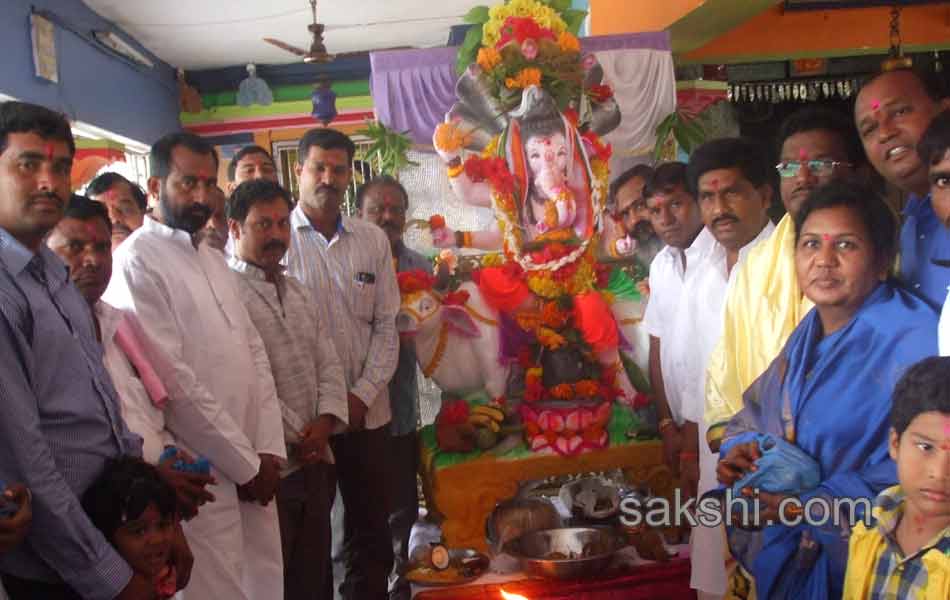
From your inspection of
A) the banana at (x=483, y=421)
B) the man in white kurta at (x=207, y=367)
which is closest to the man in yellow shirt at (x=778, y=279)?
the banana at (x=483, y=421)

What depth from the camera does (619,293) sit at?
10.5 ft

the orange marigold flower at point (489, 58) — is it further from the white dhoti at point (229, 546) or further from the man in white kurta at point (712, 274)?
the white dhoti at point (229, 546)

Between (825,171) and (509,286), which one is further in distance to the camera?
(509,286)

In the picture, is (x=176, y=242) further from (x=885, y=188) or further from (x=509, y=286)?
(x=885, y=188)

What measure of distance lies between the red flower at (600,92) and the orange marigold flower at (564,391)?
109 centimetres

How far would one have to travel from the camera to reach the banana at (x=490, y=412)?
3.25m

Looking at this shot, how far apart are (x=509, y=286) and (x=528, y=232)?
0.71 feet

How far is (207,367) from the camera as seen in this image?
2.60 meters

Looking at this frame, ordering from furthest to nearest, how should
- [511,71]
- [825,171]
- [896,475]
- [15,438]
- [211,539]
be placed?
[511,71] < [211,539] < [825,171] < [896,475] < [15,438]

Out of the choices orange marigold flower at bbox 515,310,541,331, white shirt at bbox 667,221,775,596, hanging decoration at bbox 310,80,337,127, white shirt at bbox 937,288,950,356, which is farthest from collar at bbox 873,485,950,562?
hanging decoration at bbox 310,80,337,127

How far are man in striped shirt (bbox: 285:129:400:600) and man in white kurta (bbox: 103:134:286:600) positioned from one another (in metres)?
0.51

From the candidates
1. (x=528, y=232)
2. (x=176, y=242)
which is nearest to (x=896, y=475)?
(x=528, y=232)

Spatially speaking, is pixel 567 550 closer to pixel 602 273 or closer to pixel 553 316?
pixel 553 316

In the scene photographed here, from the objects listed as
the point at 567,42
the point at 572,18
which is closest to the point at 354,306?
the point at 567,42
